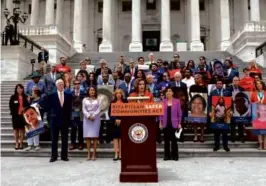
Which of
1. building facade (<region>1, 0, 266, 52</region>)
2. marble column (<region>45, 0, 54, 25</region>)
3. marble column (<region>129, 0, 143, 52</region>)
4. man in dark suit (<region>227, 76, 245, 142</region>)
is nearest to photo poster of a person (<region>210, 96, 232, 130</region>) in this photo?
man in dark suit (<region>227, 76, 245, 142</region>)

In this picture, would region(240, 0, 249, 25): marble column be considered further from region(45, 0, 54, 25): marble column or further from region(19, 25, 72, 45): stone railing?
region(19, 25, 72, 45): stone railing

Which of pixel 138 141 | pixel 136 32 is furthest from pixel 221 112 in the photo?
pixel 136 32

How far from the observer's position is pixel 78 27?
36.0m

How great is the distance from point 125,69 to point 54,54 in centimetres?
1629

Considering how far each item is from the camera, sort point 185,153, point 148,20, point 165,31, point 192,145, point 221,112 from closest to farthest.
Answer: point 185,153 → point 221,112 → point 192,145 → point 165,31 → point 148,20

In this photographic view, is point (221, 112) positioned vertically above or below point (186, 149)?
above

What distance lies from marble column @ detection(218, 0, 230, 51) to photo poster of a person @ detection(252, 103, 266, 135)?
80.7ft

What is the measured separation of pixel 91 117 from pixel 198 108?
134 inches

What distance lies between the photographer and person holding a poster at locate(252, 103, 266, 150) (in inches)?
407

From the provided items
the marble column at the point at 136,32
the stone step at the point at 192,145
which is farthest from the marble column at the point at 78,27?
the stone step at the point at 192,145

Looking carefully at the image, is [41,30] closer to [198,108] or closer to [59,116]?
[59,116]

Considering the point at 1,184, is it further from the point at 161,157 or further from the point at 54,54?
the point at 54,54

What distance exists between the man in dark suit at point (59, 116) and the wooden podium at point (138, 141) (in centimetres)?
292

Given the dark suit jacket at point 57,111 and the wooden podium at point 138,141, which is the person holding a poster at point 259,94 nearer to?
the wooden podium at point 138,141
